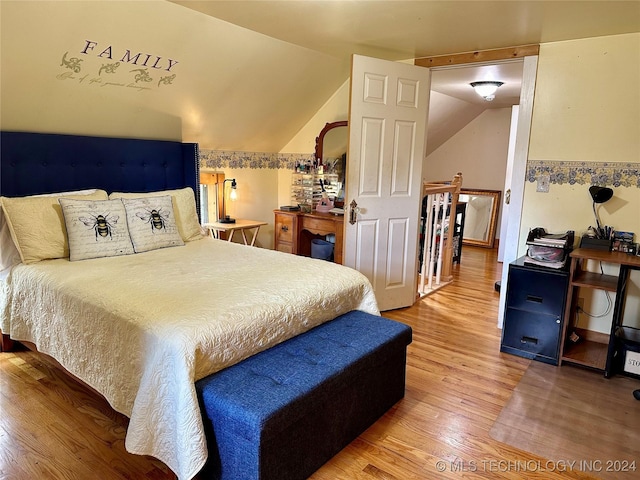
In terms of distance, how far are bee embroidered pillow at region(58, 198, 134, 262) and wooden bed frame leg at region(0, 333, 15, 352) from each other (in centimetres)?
79

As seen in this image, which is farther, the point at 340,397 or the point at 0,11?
the point at 0,11

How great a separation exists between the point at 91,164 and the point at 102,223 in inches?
27.7

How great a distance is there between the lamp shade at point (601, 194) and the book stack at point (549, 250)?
300mm

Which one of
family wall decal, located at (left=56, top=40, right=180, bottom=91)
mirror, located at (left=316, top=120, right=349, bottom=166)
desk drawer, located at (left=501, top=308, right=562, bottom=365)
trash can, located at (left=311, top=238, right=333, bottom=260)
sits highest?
family wall decal, located at (left=56, top=40, right=180, bottom=91)

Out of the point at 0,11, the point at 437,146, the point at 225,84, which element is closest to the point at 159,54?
the point at 225,84

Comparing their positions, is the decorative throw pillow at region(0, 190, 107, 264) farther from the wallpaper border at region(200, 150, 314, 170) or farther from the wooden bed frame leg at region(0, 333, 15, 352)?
the wallpaper border at region(200, 150, 314, 170)

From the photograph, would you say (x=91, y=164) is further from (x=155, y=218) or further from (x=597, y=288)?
(x=597, y=288)

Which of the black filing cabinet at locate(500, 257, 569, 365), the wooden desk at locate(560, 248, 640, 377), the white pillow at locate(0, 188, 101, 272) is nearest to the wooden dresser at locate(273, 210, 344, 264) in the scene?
the black filing cabinet at locate(500, 257, 569, 365)

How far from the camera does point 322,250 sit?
13.8 feet

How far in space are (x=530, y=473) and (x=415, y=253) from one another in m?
2.19

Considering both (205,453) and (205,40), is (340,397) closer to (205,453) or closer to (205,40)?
(205,453)

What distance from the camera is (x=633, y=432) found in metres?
2.22

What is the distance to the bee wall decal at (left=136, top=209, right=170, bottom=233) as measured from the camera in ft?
9.83

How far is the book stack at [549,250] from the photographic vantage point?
9.44ft
